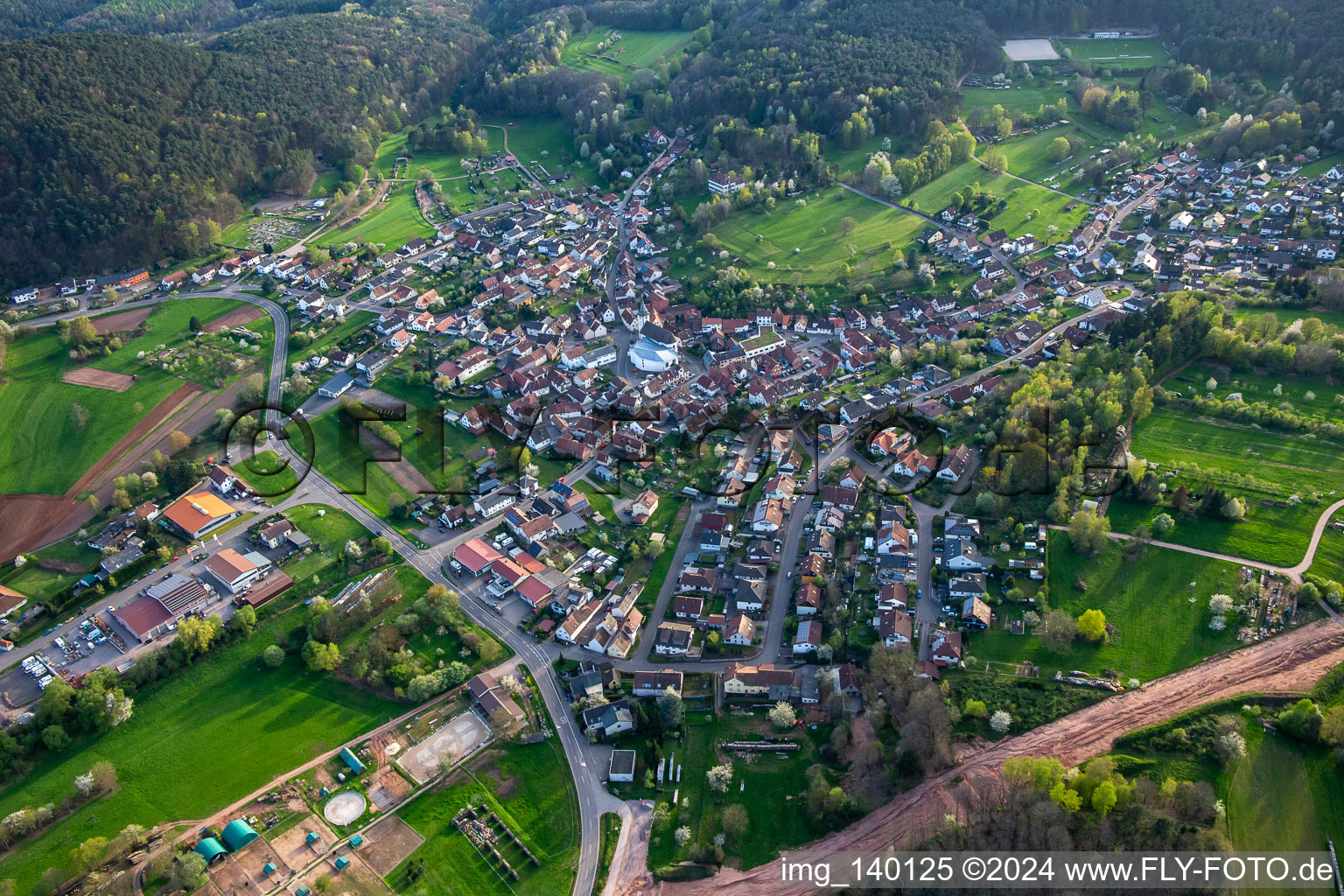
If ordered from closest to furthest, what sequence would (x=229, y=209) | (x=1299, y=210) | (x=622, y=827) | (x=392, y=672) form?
1. (x=622, y=827)
2. (x=392, y=672)
3. (x=1299, y=210)
4. (x=229, y=209)

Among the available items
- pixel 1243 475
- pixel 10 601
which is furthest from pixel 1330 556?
pixel 10 601

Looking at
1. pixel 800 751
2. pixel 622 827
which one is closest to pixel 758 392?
pixel 800 751

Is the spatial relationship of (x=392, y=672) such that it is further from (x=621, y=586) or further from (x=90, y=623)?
(x=90, y=623)

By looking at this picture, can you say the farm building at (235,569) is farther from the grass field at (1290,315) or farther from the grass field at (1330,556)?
the grass field at (1290,315)

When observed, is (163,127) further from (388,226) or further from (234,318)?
(234,318)

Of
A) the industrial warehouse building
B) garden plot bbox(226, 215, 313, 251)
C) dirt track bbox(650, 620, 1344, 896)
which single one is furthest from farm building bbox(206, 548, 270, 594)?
garden plot bbox(226, 215, 313, 251)
